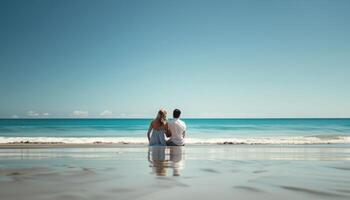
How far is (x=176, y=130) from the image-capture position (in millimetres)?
12648

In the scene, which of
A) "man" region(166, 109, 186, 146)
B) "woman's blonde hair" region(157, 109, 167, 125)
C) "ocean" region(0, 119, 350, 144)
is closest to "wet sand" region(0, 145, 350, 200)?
"woman's blonde hair" region(157, 109, 167, 125)

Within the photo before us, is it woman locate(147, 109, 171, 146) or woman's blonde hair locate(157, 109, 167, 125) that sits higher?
woman's blonde hair locate(157, 109, 167, 125)

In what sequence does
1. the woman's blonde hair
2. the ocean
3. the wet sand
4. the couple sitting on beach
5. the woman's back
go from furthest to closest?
the ocean
the woman's back
the couple sitting on beach
the woman's blonde hair
the wet sand

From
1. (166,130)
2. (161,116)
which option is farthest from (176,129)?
(161,116)

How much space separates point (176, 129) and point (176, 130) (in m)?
0.04

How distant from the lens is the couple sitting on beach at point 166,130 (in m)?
12.2

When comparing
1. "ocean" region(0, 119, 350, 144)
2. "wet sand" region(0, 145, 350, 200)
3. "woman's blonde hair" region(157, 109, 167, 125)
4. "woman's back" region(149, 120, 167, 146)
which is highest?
"woman's blonde hair" region(157, 109, 167, 125)

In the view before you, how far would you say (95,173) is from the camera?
6.85m

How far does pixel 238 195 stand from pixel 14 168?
17.0ft

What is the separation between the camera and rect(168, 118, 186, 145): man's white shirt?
12438 mm

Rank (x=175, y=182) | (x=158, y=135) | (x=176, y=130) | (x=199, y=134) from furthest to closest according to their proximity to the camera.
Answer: (x=199, y=134) → (x=176, y=130) → (x=158, y=135) → (x=175, y=182)

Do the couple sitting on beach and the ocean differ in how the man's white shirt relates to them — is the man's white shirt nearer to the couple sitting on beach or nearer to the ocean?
the couple sitting on beach

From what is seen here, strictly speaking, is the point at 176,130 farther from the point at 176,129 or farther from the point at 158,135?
the point at 158,135

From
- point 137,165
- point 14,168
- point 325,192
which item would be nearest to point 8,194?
point 14,168
